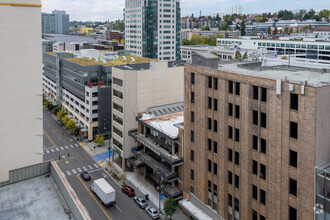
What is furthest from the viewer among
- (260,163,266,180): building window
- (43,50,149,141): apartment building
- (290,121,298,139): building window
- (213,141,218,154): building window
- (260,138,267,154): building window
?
(43,50,149,141): apartment building

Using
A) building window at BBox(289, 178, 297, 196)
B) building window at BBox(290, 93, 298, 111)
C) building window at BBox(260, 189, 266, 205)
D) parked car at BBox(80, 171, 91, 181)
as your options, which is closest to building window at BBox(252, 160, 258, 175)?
building window at BBox(260, 189, 266, 205)

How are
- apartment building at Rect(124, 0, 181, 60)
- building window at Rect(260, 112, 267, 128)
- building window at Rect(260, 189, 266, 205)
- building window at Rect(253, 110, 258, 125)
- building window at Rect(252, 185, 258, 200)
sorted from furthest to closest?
apartment building at Rect(124, 0, 181, 60), building window at Rect(252, 185, 258, 200), building window at Rect(253, 110, 258, 125), building window at Rect(260, 189, 266, 205), building window at Rect(260, 112, 267, 128)

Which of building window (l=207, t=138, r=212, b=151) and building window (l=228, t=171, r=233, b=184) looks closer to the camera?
building window (l=228, t=171, r=233, b=184)

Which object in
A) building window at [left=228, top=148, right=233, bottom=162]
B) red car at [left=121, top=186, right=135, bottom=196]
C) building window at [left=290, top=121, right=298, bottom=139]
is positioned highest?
building window at [left=290, top=121, right=298, bottom=139]

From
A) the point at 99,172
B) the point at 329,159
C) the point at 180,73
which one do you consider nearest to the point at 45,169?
the point at 329,159

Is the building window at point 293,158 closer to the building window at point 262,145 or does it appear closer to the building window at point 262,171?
the building window at point 262,145

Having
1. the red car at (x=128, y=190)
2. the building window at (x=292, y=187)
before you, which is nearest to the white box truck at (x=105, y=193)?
the red car at (x=128, y=190)

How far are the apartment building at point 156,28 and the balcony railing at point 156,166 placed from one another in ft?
347

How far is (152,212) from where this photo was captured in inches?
2184

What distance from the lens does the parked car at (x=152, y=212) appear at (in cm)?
5480

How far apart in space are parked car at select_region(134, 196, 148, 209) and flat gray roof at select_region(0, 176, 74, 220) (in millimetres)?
38077

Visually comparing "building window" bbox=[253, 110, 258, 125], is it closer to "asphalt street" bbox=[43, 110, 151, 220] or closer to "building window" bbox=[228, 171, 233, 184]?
"building window" bbox=[228, 171, 233, 184]

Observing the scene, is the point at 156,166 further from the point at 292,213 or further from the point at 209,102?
the point at 292,213

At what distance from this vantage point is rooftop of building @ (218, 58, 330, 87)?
137 ft
